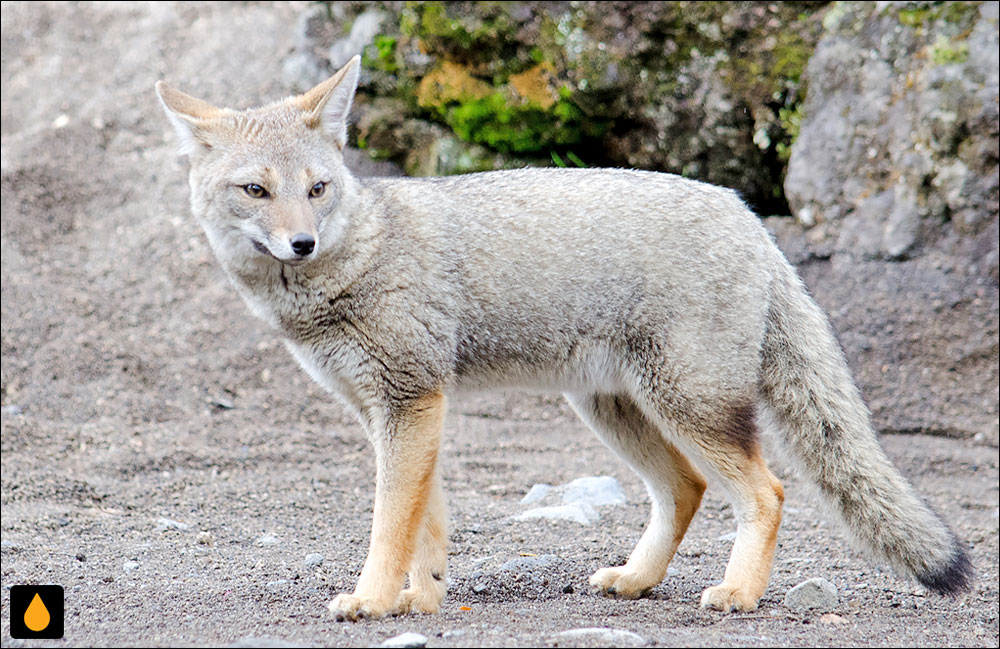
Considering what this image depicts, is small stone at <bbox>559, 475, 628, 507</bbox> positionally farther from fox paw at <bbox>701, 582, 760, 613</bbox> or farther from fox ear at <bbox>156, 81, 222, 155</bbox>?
fox ear at <bbox>156, 81, 222, 155</bbox>

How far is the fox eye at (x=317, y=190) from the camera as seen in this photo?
15.4ft

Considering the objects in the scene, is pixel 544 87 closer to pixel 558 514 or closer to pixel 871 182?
pixel 871 182

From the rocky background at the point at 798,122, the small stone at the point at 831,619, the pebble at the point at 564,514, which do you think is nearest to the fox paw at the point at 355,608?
the small stone at the point at 831,619

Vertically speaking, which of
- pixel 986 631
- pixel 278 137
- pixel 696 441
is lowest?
pixel 986 631

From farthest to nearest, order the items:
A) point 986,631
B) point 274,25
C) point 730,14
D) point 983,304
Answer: point 274,25 → point 730,14 → point 983,304 → point 986,631

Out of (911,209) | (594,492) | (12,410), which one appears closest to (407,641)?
(594,492)

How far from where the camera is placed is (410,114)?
992cm

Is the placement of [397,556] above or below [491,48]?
below

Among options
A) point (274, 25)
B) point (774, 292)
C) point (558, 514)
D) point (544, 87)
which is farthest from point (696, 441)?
point (274, 25)

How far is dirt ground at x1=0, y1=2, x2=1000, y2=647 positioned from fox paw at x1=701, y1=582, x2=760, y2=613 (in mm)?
78

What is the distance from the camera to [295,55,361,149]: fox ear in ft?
16.0

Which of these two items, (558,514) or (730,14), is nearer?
(558,514)

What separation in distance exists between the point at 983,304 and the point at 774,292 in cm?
381

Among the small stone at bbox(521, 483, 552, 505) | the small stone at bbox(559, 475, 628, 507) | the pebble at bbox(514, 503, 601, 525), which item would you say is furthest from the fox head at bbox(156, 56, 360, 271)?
the small stone at bbox(559, 475, 628, 507)
